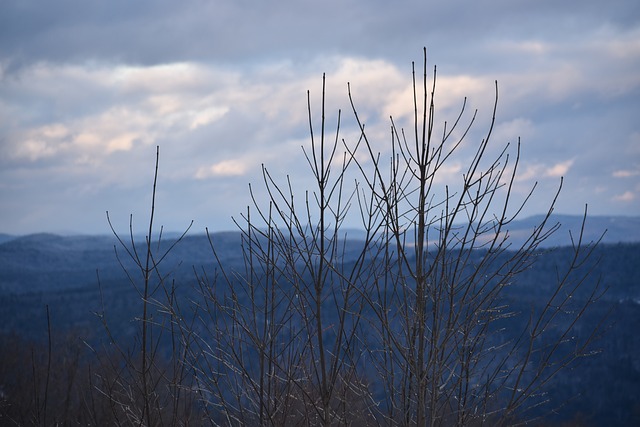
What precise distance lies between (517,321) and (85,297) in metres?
91.5

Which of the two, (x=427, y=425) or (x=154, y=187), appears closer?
(x=427, y=425)

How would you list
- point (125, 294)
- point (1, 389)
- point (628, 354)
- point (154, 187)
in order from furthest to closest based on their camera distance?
1. point (125, 294)
2. point (628, 354)
3. point (1, 389)
4. point (154, 187)

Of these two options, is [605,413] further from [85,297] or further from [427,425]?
[85,297]

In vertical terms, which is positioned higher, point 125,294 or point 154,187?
point 154,187

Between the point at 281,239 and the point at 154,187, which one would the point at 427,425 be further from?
the point at 154,187

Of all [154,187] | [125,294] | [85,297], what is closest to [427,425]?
[154,187]

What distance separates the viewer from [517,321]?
10850cm

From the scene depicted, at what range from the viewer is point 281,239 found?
4.36 metres

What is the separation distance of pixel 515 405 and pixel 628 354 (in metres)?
110

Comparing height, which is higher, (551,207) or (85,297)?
(551,207)

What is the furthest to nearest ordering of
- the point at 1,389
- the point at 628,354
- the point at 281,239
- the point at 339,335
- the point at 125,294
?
the point at 125,294
the point at 628,354
the point at 1,389
the point at 281,239
the point at 339,335

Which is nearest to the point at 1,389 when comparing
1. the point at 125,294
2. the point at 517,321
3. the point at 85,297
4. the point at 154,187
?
the point at 154,187

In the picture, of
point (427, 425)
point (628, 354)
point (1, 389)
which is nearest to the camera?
point (427, 425)

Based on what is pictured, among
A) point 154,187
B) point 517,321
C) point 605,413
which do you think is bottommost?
point 605,413
